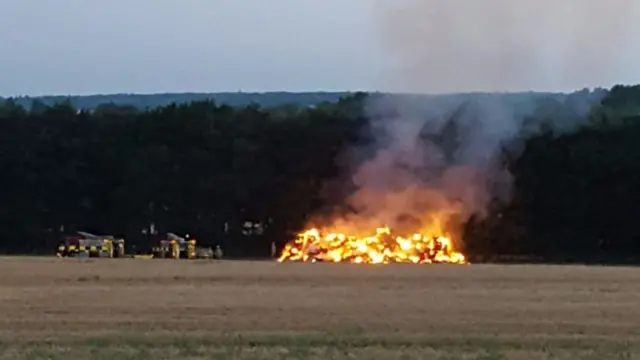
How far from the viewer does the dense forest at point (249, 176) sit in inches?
2392

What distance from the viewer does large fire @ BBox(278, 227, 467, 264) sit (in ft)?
176

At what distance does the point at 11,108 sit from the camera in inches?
2857

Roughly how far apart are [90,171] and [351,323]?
146 feet

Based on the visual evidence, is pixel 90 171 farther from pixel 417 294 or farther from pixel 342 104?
pixel 417 294

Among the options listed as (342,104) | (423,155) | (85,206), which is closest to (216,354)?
(423,155)

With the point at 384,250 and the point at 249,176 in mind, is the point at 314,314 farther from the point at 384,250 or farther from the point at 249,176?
the point at 249,176

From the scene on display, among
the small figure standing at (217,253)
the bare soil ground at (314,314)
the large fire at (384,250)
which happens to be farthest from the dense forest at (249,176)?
the bare soil ground at (314,314)

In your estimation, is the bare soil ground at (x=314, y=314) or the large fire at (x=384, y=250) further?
the large fire at (x=384, y=250)

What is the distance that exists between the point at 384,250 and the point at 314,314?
2759 centimetres

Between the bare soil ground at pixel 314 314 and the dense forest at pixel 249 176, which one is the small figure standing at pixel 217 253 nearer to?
→ the dense forest at pixel 249 176

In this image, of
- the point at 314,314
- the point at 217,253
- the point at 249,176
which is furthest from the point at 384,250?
the point at 314,314

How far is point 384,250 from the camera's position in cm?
5375

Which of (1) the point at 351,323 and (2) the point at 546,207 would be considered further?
(2) the point at 546,207

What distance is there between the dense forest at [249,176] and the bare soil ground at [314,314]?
17599 mm
